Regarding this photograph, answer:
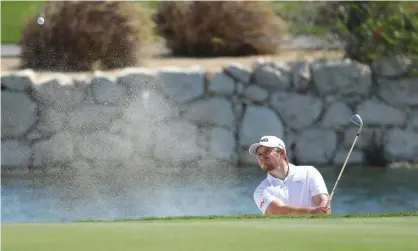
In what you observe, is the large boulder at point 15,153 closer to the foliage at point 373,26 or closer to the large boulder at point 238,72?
the large boulder at point 238,72

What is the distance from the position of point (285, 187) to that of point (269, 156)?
0.24 m

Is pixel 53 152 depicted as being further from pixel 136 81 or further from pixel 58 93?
pixel 136 81

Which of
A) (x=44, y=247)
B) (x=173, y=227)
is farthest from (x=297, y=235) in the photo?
(x=44, y=247)

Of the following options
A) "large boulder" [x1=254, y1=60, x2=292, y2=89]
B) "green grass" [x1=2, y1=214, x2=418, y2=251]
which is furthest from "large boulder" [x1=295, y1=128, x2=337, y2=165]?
"green grass" [x1=2, y1=214, x2=418, y2=251]

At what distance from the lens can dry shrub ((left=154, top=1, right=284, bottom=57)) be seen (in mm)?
14531

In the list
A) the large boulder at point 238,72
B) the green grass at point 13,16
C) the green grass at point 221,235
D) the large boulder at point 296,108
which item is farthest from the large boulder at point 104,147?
the green grass at point 221,235

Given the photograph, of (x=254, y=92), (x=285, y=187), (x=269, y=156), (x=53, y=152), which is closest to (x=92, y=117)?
(x=53, y=152)

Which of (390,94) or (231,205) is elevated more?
(390,94)

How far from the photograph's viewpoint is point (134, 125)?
13.0 m

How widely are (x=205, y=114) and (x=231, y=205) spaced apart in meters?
1.82

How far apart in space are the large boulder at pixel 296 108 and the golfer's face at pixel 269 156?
6.04 meters

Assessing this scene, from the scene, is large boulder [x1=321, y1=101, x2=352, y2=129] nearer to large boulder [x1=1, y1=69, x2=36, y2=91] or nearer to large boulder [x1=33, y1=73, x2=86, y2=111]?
large boulder [x1=33, y1=73, x2=86, y2=111]

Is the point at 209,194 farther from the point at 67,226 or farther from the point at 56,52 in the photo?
the point at 67,226

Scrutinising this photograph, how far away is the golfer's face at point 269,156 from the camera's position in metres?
7.15
